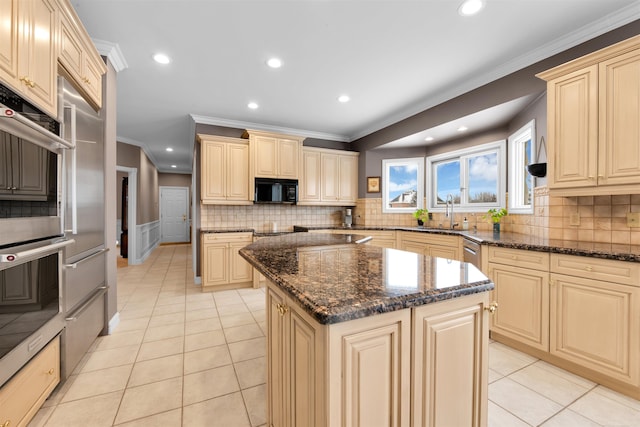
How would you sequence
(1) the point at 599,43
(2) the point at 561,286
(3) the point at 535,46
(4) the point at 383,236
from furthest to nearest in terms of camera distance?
1. (4) the point at 383,236
2. (3) the point at 535,46
3. (1) the point at 599,43
4. (2) the point at 561,286

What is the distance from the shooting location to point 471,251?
2.77 meters

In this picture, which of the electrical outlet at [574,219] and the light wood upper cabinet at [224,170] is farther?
the light wood upper cabinet at [224,170]

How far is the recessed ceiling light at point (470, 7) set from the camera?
1.91 metres

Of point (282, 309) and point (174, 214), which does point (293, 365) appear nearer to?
point (282, 309)

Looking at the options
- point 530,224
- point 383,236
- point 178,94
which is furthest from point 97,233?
point 530,224

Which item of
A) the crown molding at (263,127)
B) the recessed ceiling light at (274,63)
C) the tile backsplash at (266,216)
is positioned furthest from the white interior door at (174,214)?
the recessed ceiling light at (274,63)

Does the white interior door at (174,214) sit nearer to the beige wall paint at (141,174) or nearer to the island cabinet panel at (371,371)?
the beige wall paint at (141,174)

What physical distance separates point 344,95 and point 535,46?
1940mm

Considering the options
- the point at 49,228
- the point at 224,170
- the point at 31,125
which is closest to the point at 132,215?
the point at 224,170

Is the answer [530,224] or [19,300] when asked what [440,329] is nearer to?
[19,300]

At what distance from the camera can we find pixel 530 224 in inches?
111

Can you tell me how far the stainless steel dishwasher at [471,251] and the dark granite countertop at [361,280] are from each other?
4.56ft

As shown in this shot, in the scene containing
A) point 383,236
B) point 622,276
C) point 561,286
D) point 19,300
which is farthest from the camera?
point 383,236

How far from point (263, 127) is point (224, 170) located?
1096 millimetres
